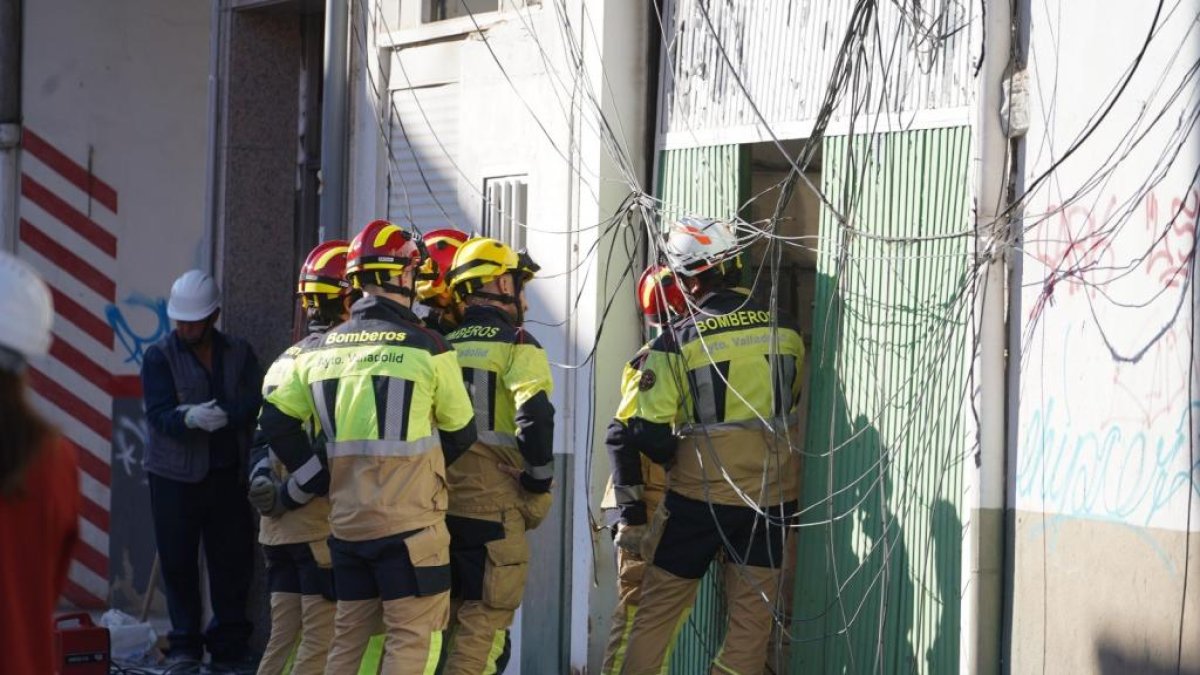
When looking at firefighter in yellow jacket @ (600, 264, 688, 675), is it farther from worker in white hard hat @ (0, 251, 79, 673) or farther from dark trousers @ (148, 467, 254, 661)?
worker in white hard hat @ (0, 251, 79, 673)

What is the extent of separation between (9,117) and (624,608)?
5.78 metres

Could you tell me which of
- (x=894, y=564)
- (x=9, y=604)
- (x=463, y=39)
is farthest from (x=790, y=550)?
(x=9, y=604)

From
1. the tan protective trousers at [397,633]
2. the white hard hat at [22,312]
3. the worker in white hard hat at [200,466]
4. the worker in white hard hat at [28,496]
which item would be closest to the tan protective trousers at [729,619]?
the tan protective trousers at [397,633]

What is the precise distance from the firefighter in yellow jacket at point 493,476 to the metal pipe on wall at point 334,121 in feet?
7.83

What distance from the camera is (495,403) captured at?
7.42m

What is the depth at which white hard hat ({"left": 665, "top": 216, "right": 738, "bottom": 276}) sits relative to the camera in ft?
23.5

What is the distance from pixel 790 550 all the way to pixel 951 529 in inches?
46.3

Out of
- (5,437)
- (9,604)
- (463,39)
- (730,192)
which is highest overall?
(463,39)

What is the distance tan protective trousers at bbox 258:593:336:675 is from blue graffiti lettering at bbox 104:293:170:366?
3826 mm

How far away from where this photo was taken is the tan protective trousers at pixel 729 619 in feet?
23.1

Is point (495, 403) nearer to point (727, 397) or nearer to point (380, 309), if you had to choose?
point (380, 309)

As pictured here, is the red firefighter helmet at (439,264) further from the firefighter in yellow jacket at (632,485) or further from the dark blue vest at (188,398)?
the dark blue vest at (188,398)

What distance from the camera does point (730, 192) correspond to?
25.2 feet

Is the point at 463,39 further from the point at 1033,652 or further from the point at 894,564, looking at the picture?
the point at 1033,652
